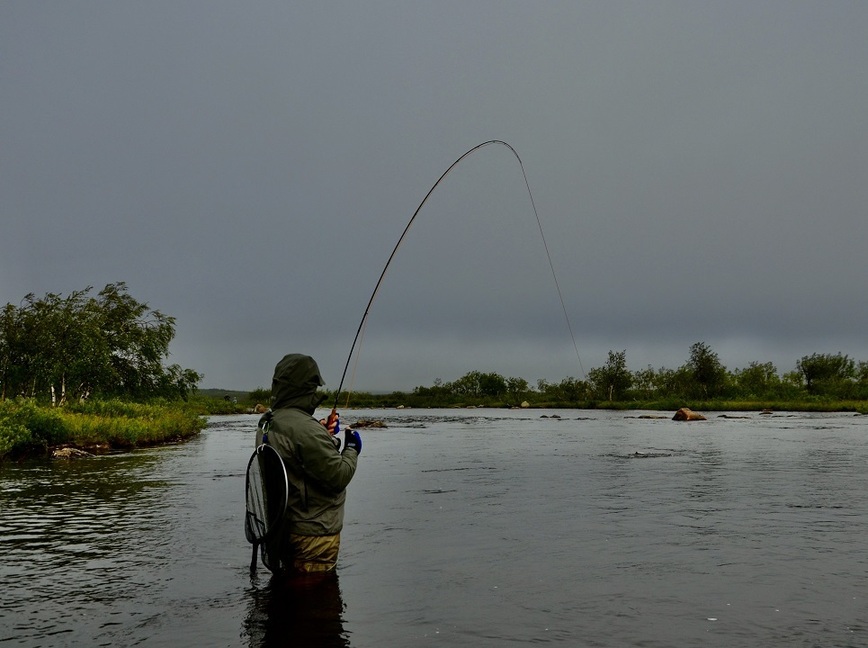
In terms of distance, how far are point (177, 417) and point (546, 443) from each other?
20.7 metres

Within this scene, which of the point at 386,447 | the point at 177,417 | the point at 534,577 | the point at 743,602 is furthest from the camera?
the point at 177,417

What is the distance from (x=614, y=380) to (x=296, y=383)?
375 feet

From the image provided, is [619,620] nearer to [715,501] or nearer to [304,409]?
[304,409]

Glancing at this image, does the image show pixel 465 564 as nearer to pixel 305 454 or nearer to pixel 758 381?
pixel 305 454

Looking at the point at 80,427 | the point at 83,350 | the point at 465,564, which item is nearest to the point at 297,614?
the point at 465,564

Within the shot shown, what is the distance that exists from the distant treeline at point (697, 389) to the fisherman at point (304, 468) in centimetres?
7885

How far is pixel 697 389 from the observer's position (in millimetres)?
105438

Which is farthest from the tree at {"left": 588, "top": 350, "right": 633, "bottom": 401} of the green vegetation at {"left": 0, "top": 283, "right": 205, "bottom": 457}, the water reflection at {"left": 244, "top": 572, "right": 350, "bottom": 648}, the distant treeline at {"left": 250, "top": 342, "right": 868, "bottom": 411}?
the water reflection at {"left": 244, "top": 572, "right": 350, "bottom": 648}

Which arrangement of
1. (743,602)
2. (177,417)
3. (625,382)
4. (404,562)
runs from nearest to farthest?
(743,602)
(404,562)
(177,417)
(625,382)

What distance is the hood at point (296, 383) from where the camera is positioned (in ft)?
23.6

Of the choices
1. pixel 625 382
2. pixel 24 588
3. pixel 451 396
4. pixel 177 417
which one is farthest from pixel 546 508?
pixel 451 396

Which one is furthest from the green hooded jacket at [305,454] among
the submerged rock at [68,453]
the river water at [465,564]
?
the submerged rock at [68,453]

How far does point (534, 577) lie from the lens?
8.73 metres

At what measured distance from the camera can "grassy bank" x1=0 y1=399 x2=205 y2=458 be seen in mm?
22219
